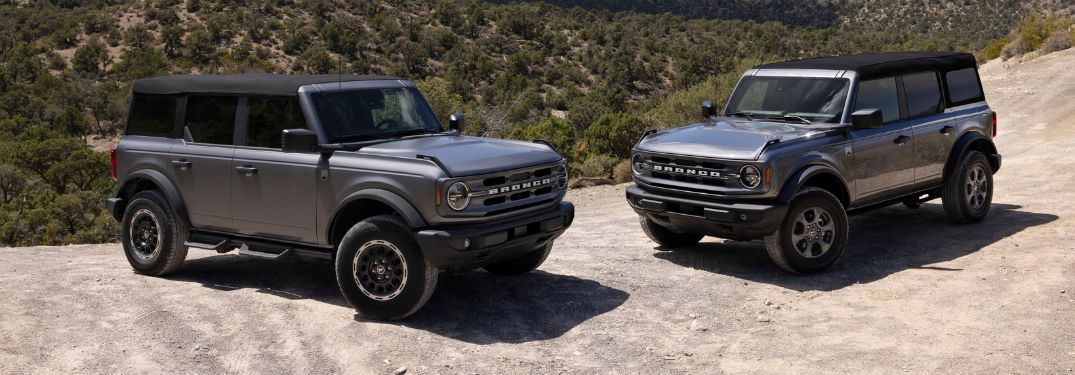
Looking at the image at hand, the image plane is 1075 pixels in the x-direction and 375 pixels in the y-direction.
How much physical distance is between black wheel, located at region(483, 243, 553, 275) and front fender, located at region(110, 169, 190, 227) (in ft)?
9.05

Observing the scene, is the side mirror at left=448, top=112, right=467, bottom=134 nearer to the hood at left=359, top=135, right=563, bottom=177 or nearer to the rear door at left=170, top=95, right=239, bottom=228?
the hood at left=359, top=135, right=563, bottom=177

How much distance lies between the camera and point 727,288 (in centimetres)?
870

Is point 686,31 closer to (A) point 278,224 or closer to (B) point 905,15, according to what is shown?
(B) point 905,15

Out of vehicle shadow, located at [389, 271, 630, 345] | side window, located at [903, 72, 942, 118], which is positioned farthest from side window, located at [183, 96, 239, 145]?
side window, located at [903, 72, 942, 118]

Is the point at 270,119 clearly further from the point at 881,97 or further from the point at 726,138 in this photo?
the point at 881,97

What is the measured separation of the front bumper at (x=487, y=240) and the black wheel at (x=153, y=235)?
2.87 m

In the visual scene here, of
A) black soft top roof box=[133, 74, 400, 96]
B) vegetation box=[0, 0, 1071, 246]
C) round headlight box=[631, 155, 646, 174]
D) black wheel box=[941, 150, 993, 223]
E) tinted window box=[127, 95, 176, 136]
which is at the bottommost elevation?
vegetation box=[0, 0, 1071, 246]

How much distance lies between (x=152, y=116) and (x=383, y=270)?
10.4 feet

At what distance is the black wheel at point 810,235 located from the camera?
8.77 m

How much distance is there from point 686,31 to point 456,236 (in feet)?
205

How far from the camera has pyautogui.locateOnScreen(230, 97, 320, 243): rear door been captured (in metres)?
7.94

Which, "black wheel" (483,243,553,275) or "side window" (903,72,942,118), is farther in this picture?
"side window" (903,72,942,118)

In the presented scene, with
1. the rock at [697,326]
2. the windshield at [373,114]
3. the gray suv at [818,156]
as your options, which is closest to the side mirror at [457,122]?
the windshield at [373,114]

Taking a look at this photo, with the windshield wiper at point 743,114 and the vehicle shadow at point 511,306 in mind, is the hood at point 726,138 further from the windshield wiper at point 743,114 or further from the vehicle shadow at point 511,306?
the vehicle shadow at point 511,306
